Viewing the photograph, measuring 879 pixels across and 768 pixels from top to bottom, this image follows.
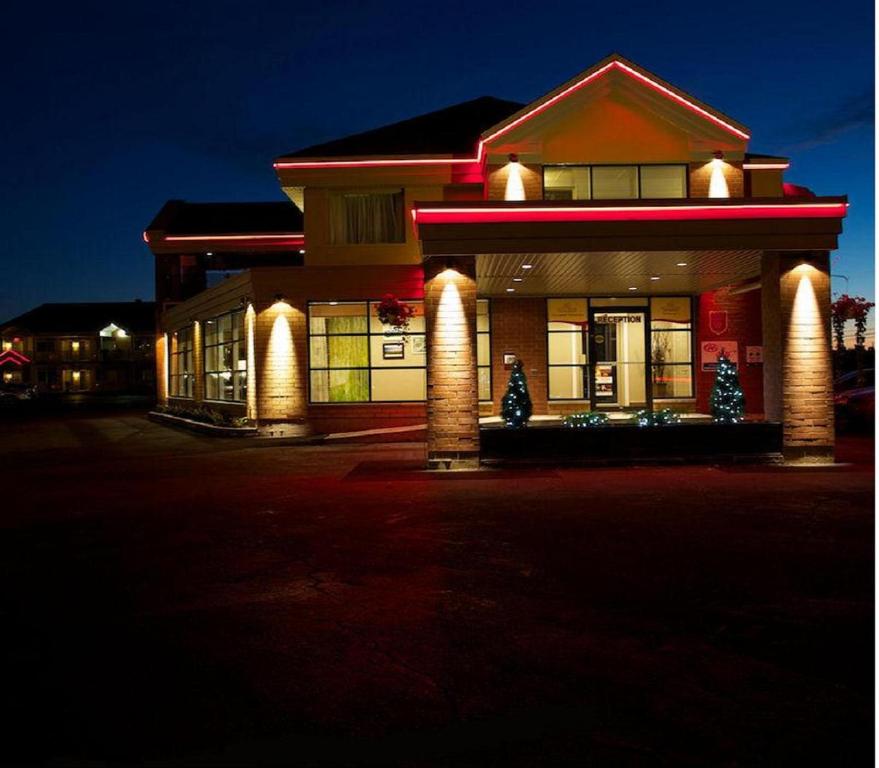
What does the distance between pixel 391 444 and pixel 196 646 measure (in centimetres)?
1394

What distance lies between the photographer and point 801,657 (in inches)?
209

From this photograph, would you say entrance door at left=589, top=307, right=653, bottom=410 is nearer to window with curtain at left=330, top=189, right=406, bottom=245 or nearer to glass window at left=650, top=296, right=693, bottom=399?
glass window at left=650, top=296, right=693, bottom=399

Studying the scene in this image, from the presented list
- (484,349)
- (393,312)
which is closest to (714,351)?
(484,349)

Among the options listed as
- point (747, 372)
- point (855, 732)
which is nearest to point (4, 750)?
point (855, 732)

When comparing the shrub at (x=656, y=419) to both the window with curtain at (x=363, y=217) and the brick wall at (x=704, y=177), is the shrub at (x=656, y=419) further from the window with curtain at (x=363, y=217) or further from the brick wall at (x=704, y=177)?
the window with curtain at (x=363, y=217)

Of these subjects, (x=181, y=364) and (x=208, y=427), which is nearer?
(x=208, y=427)

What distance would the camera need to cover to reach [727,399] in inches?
619

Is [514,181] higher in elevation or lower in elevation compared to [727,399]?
higher

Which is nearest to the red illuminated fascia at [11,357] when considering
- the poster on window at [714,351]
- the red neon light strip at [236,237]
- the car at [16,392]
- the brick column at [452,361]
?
the car at [16,392]

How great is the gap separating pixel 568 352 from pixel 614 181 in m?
4.37

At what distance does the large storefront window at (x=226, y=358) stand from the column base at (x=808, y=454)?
1436cm

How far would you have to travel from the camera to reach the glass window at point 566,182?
20625mm

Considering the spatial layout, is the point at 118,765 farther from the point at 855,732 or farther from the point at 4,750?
the point at 855,732

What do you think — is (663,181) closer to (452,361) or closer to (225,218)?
(452,361)
